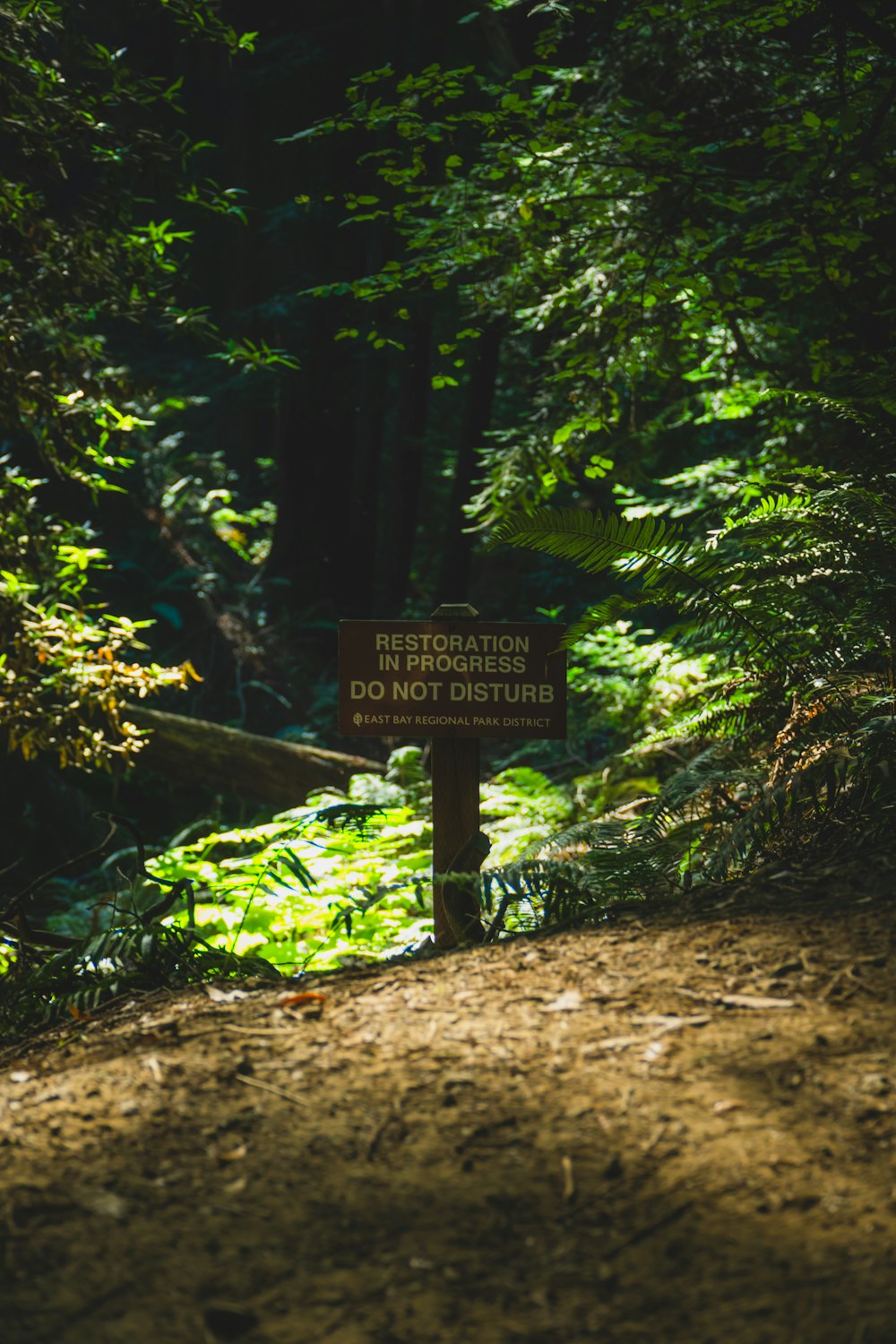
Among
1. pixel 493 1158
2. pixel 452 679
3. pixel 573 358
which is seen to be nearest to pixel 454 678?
pixel 452 679

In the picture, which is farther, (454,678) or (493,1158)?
(454,678)

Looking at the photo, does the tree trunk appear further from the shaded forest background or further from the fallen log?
the fallen log

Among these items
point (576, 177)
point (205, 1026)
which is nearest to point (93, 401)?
point (576, 177)

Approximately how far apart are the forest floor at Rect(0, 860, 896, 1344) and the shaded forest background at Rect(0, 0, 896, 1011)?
40.4 inches

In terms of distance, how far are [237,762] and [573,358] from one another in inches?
196

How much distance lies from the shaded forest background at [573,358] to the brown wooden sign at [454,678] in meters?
0.38

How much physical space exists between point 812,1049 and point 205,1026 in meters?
1.46

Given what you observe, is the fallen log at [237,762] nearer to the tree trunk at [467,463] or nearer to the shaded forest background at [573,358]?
the shaded forest background at [573,358]

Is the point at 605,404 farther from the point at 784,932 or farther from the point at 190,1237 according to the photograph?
the point at 190,1237

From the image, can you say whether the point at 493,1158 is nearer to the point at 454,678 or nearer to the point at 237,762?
the point at 454,678

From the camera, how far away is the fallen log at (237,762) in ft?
31.0

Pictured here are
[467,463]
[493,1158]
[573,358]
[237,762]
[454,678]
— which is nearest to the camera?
[493,1158]

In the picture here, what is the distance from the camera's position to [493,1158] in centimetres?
201

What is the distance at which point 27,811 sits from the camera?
9086 mm
